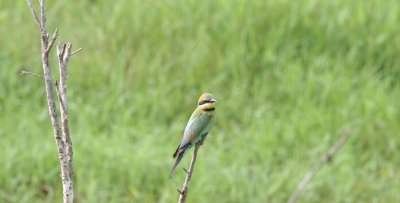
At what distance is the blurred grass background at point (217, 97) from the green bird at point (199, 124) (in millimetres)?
2932

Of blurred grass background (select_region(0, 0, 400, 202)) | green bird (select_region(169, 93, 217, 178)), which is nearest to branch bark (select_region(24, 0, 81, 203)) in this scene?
green bird (select_region(169, 93, 217, 178))

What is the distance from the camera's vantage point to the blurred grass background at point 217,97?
5.24 m

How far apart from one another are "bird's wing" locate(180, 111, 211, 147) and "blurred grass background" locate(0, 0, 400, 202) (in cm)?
295

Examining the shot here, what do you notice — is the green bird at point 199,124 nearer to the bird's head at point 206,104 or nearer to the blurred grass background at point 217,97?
the bird's head at point 206,104

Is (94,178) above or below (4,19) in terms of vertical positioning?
below

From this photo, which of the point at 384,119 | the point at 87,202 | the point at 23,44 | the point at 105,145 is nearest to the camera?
the point at 87,202

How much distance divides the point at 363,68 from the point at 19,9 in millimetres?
2650

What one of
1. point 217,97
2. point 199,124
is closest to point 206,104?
point 199,124

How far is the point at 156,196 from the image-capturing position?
518 centimetres

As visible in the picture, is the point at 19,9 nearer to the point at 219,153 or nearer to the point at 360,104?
the point at 219,153

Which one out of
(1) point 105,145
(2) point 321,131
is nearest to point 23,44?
(1) point 105,145

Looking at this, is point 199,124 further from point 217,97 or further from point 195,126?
point 217,97

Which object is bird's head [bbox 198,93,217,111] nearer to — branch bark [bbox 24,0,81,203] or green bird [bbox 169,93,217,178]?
green bird [bbox 169,93,217,178]

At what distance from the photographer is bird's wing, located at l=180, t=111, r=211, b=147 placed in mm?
2131
